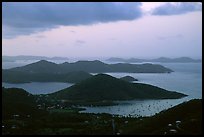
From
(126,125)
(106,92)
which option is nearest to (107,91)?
(106,92)

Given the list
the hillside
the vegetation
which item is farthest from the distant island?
the vegetation

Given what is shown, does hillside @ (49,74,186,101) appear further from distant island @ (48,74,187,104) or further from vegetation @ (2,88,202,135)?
vegetation @ (2,88,202,135)

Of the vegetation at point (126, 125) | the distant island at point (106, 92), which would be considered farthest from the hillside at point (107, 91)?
the vegetation at point (126, 125)

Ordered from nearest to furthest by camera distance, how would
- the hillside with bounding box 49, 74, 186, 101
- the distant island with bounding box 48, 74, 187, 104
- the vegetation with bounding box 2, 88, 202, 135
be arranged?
the vegetation with bounding box 2, 88, 202, 135, the distant island with bounding box 48, 74, 187, 104, the hillside with bounding box 49, 74, 186, 101

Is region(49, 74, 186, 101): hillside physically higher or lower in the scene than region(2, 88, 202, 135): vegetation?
higher

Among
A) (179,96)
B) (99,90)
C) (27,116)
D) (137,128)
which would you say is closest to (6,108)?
(27,116)

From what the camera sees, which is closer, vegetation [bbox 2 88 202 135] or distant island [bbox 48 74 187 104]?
vegetation [bbox 2 88 202 135]

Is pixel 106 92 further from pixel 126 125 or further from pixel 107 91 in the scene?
pixel 126 125

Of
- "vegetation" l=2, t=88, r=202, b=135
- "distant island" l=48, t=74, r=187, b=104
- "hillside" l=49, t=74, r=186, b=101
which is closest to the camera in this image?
"vegetation" l=2, t=88, r=202, b=135
